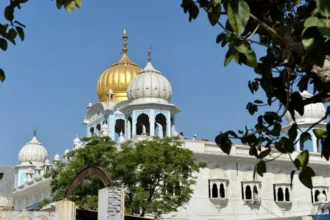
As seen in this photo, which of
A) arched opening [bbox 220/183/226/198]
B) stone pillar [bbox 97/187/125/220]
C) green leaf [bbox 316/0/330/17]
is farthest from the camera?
arched opening [bbox 220/183/226/198]

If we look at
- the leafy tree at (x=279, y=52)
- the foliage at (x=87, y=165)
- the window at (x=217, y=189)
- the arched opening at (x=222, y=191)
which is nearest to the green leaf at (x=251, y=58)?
the leafy tree at (x=279, y=52)

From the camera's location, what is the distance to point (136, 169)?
22.7 m

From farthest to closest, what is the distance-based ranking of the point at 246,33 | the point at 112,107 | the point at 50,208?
the point at 112,107 → the point at 50,208 → the point at 246,33

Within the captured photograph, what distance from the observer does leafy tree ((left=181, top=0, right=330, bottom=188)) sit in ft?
8.72

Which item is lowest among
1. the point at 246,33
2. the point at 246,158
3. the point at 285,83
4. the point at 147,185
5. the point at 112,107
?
the point at 285,83

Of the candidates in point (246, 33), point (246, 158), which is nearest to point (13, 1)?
point (246, 33)

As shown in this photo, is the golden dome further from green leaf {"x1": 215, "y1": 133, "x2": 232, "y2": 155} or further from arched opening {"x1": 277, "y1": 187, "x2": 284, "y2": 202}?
green leaf {"x1": 215, "y1": 133, "x2": 232, "y2": 155}

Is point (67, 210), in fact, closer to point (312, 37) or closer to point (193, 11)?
point (193, 11)

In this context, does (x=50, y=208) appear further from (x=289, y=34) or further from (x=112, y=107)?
(x=112, y=107)

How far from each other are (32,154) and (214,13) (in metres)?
43.1

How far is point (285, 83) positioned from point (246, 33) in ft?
1.27

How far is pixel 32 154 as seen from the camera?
148 ft

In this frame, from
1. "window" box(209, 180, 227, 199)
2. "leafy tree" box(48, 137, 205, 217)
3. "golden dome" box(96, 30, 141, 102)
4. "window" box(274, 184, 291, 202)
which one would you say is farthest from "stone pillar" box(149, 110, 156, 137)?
"leafy tree" box(48, 137, 205, 217)

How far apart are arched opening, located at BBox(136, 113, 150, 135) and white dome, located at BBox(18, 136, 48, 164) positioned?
13529mm
